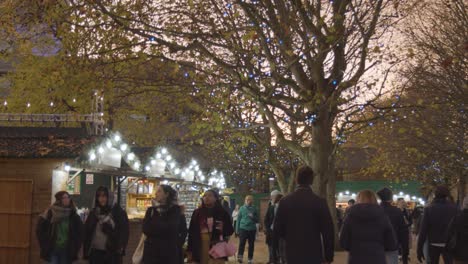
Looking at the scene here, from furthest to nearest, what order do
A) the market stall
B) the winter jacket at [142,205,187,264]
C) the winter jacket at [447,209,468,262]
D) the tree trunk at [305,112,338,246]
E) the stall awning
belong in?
the stall awning
the tree trunk at [305,112,338,246]
the market stall
the winter jacket at [142,205,187,264]
the winter jacket at [447,209,468,262]

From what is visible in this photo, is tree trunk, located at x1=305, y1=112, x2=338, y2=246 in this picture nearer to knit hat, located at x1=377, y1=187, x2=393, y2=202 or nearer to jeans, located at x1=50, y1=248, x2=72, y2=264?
knit hat, located at x1=377, y1=187, x2=393, y2=202

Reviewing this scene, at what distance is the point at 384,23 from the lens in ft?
54.5

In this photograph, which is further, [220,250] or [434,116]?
[434,116]

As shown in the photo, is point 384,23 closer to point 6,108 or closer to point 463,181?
point 6,108

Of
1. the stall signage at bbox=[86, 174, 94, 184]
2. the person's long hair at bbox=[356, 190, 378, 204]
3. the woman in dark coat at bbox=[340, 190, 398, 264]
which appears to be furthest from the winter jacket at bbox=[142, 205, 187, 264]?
the stall signage at bbox=[86, 174, 94, 184]

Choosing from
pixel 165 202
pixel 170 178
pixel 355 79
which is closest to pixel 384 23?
pixel 355 79

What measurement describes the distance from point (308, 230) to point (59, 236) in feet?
13.7

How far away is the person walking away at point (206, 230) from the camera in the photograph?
8.82m

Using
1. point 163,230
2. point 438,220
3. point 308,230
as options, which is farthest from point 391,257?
point 163,230

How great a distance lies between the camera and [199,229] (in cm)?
882

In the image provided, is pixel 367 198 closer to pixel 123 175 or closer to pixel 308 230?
pixel 308 230

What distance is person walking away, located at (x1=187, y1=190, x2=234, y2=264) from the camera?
882 centimetres

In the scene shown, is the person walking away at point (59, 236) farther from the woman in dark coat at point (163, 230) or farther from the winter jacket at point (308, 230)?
the winter jacket at point (308, 230)

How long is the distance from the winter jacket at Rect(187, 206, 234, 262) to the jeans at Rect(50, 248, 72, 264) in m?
1.83
